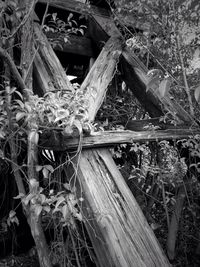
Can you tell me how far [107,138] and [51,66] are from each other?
891 mm

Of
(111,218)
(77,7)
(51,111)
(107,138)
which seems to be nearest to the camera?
(111,218)

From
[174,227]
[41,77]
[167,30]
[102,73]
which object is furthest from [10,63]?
[174,227]

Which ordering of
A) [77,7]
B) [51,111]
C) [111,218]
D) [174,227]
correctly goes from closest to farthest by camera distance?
[111,218]
[51,111]
[174,227]
[77,7]

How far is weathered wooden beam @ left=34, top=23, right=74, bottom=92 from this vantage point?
219 centimetres

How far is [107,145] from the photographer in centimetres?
196

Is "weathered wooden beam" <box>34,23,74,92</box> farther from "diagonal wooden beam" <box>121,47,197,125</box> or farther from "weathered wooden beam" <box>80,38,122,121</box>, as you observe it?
"diagonal wooden beam" <box>121,47,197,125</box>

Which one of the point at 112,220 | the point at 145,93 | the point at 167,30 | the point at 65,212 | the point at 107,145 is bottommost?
the point at 112,220

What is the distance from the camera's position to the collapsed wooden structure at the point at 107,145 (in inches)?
58.4

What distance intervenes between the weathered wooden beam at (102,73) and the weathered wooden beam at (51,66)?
21cm

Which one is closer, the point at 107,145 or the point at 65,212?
the point at 65,212

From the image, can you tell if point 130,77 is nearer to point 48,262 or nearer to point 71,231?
point 71,231

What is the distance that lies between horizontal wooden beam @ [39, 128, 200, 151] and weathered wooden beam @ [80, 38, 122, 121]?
32cm

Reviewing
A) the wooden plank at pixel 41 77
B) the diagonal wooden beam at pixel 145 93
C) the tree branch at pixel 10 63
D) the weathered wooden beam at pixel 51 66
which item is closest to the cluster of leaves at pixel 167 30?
the diagonal wooden beam at pixel 145 93

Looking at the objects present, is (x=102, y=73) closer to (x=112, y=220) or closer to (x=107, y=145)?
(x=107, y=145)
